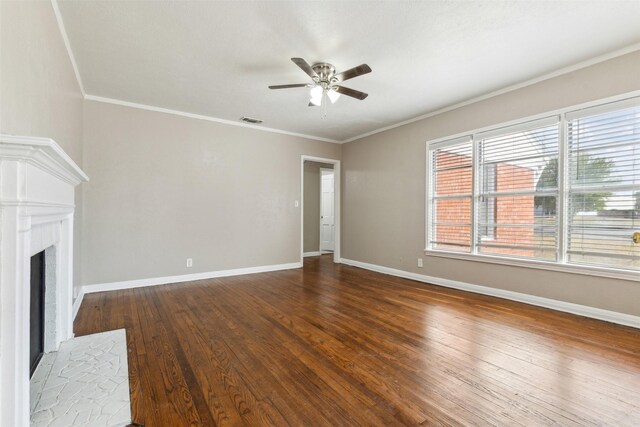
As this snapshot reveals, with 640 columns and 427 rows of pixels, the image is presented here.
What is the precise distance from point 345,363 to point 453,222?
3120 mm

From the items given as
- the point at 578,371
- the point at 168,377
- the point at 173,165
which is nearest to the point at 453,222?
the point at 578,371

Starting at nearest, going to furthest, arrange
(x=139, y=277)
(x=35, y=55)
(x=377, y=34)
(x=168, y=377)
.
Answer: (x=35, y=55) < (x=168, y=377) < (x=377, y=34) < (x=139, y=277)

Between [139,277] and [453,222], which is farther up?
[453,222]

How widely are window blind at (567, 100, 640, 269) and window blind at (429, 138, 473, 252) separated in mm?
1184

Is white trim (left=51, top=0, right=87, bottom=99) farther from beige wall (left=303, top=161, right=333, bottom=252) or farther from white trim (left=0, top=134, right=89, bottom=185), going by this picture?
beige wall (left=303, top=161, right=333, bottom=252)

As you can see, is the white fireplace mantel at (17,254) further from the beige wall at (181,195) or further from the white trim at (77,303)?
the beige wall at (181,195)

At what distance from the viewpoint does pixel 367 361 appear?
7.11ft

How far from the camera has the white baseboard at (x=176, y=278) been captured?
4.02 metres

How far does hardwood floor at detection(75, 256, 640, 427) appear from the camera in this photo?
5.35 feet

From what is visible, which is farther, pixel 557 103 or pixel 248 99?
pixel 248 99

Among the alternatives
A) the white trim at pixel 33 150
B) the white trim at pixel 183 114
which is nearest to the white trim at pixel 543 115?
the white trim at pixel 183 114

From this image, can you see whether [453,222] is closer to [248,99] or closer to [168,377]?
[248,99]

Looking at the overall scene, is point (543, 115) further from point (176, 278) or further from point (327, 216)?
point (327, 216)

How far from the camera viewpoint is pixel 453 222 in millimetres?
4430
